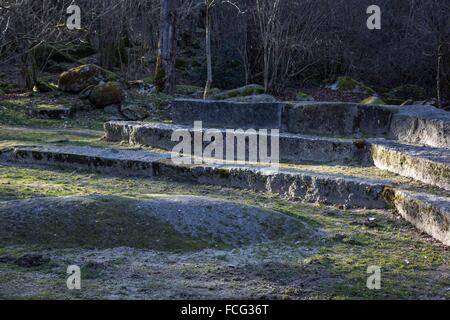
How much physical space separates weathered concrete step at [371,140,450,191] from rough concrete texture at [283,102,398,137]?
185 centimetres

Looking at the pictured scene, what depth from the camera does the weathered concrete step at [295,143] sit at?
29.9 feet

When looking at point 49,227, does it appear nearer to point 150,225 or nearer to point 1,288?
point 150,225

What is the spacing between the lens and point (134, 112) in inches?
608

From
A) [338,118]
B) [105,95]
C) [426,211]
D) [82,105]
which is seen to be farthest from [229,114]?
[426,211]

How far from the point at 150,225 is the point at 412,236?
2.27 m

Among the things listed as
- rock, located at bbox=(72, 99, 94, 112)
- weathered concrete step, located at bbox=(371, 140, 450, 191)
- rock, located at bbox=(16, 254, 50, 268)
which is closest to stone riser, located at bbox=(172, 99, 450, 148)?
weathered concrete step, located at bbox=(371, 140, 450, 191)

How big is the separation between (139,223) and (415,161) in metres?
3.47

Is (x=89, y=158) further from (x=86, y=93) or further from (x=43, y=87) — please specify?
(x=43, y=87)

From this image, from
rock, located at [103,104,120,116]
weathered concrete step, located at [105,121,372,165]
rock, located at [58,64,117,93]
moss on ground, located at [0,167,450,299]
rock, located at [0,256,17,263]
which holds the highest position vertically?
rock, located at [58,64,117,93]

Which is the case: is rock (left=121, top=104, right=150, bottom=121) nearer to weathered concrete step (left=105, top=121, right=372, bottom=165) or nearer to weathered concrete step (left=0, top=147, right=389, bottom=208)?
weathered concrete step (left=105, top=121, right=372, bottom=165)

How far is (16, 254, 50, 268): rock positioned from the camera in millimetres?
4797

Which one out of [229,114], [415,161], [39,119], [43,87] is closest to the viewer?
[415,161]

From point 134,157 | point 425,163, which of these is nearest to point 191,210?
point 425,163

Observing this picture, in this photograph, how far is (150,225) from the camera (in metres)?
5.64
